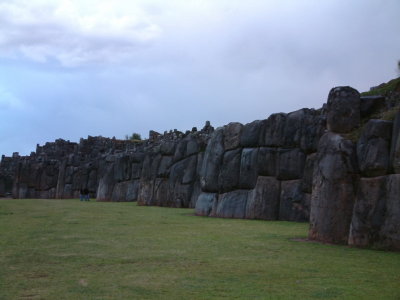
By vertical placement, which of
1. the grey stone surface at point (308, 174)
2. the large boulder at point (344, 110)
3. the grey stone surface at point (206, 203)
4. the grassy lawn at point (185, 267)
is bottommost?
the grassy lawn at point (185, 267)

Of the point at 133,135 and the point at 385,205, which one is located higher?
the point at 133,135

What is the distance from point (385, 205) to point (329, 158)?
171cm

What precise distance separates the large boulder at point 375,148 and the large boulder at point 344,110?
35.9 inches

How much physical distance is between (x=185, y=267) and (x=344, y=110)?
5.39 meters

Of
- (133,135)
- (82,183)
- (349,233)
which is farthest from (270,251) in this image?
(133,135)

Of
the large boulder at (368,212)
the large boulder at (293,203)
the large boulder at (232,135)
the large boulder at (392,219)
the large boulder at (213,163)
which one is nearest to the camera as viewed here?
the large boulder at (392,219)

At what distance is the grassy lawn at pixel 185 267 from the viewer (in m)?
5.96

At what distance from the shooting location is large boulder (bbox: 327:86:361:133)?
11.1 m

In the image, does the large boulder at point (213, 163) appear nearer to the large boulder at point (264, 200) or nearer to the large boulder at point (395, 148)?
the large boulder at point (264, 200)

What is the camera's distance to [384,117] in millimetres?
10602

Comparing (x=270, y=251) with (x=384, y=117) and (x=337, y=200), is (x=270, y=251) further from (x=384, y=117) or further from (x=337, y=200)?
(x=384, y=117)

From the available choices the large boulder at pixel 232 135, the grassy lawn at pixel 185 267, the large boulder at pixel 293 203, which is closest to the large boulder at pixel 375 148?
the grassy lawn at pixel 185 267

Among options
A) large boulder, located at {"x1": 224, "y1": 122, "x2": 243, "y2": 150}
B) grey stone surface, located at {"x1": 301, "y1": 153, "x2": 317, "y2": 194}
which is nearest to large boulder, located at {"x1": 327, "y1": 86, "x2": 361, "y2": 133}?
grey stone surface, located at {"x1": 301, "y1": 153, "x2": 317, "y2": 194}

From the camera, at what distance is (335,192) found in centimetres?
1040
